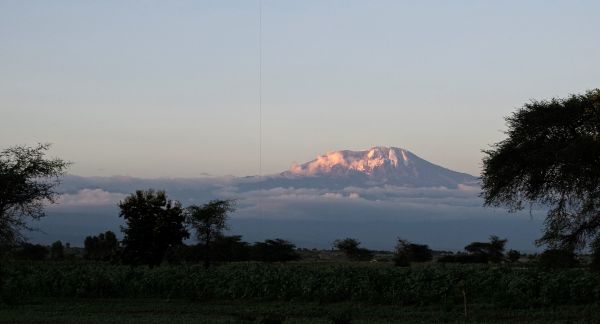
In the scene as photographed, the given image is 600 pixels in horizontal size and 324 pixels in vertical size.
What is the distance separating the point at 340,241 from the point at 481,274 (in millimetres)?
83995

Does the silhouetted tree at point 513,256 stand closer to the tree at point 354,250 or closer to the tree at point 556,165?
the tree at point 354,250

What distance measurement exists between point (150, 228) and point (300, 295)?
116 feet

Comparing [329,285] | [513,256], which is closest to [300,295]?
[329,285]

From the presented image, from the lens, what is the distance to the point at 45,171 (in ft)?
146

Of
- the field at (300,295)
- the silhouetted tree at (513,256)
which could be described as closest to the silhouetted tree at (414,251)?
the silhouetted tree at (513,256)

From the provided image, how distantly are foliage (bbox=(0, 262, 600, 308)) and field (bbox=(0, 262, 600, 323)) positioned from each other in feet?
0.17

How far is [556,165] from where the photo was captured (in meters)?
37.8

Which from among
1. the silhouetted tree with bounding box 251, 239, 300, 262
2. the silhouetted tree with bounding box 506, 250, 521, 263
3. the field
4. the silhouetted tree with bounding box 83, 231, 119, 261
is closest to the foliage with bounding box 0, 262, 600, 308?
the field

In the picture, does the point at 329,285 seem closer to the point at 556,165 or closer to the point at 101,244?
the point at 556,165

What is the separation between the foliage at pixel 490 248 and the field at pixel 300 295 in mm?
57512

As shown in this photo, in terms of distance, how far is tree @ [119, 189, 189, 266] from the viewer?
73250mm

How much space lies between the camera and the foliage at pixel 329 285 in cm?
3706

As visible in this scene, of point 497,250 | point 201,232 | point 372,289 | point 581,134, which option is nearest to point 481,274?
point 372,289

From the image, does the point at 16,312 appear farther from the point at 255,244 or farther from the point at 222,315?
the point at 255,244
